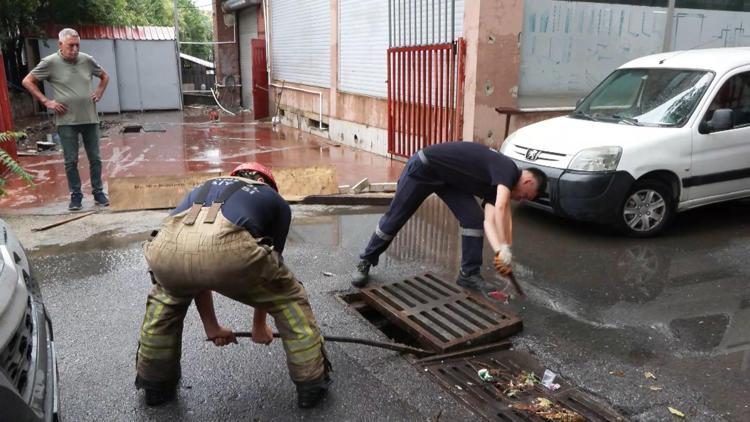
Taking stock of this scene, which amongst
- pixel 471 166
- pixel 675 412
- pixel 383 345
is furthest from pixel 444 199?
pixel 675 412

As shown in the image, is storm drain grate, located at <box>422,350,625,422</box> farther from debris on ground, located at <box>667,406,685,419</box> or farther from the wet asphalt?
debris on ground, located at <box>667,406,685,419</box>

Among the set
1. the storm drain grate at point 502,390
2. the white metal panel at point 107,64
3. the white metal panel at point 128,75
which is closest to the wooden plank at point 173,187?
the storm drain grate at point 502,390

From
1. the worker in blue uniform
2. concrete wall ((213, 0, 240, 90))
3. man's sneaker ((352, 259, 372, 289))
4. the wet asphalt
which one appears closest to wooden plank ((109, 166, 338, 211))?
the wet asphalt

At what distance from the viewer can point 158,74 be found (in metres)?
20.1

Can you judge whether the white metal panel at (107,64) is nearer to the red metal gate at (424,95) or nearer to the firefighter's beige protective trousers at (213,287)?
the red metal gate at (424,95)

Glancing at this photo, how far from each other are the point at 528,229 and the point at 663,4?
5561 mm

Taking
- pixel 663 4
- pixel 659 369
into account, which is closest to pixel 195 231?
pixel 659 369

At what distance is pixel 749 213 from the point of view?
7.02 m

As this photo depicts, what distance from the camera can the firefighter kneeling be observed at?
266cm

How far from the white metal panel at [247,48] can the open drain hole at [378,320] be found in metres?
16.0

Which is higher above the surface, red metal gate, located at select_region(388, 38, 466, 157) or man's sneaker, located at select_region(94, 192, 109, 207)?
red metal gate, located at select_region(388, 38, 466, 157)

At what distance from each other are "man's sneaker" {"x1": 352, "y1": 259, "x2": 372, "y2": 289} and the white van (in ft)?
7.36

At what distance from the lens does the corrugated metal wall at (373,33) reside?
30.8 feet

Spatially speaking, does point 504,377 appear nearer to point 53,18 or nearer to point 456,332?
point 456,332
